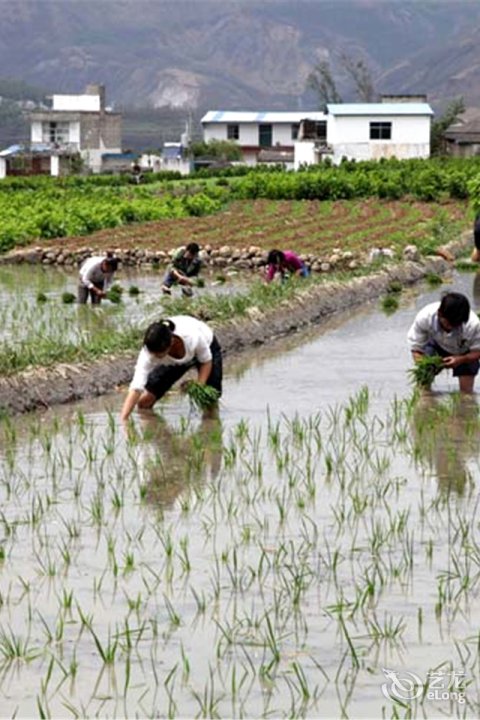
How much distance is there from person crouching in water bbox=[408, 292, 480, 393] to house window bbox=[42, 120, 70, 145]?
77.6m

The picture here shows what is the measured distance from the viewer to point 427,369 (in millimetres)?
10430

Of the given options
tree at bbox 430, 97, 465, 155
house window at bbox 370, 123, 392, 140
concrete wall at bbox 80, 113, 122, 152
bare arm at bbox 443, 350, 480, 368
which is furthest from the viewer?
concrete wall at bbox 80, 113, 122, 152

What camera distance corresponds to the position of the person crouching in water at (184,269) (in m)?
18.1

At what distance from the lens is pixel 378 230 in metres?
27.0

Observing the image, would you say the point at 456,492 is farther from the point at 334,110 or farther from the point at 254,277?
the point at 334,110

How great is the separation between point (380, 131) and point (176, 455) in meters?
58.4

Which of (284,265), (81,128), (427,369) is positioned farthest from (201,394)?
(81,128)

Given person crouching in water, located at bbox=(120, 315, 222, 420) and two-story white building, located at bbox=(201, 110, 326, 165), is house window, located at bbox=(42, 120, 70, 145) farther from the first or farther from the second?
person crouching in water, located at bbox=(120, 315, 222, 420)

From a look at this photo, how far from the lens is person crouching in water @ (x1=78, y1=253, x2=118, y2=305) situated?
1669 cm

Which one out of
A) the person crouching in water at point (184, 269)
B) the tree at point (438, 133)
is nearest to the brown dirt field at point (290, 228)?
the person crouching in water at point (184, 269)

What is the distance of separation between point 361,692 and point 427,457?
3814 millimetres

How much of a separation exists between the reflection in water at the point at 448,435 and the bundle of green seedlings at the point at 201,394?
122 cm

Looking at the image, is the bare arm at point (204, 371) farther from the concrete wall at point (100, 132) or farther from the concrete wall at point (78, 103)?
the concrete wall at point (78, 103)

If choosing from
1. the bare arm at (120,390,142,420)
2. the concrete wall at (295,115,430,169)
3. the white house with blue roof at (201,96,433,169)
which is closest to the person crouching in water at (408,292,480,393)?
the bare arm at (120,390,142,420)
